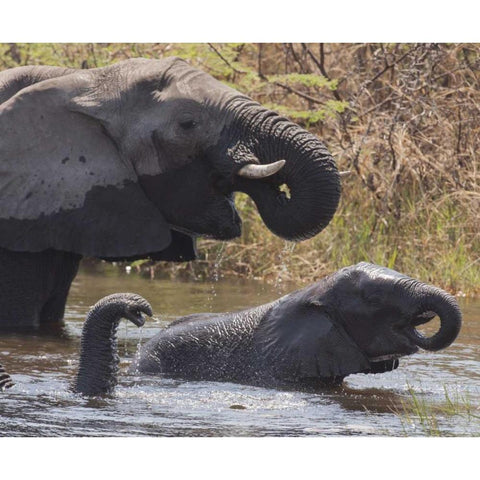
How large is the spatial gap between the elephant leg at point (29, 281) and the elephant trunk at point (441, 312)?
3.15 m

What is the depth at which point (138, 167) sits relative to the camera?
32.6 ft

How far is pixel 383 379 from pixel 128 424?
2259 mm

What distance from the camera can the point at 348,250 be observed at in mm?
14180

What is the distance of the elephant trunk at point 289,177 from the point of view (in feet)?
30.3

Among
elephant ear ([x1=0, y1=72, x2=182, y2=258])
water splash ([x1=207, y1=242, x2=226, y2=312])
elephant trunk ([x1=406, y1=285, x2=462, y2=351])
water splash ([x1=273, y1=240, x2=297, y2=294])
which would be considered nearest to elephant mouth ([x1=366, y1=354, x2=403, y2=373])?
elephant trunk ([x1=406, y1=285, x2=462, y2=351])

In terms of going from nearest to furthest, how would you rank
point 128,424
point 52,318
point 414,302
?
point 128,424 → point 414,302 → point 52,318

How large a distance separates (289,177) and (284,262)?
208 inches

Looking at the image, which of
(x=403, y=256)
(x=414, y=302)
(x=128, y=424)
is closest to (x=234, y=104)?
(x=414, y=302)

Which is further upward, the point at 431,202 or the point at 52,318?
the point at 431,202

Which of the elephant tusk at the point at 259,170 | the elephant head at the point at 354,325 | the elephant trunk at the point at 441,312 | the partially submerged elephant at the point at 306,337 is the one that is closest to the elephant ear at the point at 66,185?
the elephant tusk at the point at 259,170

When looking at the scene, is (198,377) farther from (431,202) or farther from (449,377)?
(431,202)

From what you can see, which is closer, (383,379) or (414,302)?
(414,302)

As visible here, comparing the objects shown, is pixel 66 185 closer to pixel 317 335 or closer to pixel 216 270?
pixel 317 335

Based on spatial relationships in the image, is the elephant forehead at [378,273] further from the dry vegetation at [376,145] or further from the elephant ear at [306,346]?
the dry vegetation at [376,145]
